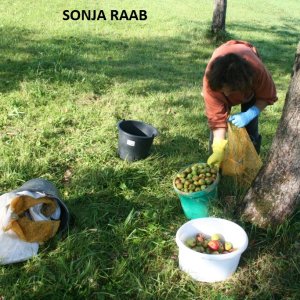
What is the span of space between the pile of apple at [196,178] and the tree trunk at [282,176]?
12.5 inches

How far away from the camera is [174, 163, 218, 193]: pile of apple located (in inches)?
123

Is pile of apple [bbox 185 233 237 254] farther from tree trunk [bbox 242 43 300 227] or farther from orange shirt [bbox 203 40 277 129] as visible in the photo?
orange shirt [bbox 203 40 277 129]

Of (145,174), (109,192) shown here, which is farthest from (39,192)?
(145,174)

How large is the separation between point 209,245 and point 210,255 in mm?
226

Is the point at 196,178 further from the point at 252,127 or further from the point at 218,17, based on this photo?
the point at 218,17

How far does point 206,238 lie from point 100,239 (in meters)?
0.75

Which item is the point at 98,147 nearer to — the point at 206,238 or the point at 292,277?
the point at 206,238

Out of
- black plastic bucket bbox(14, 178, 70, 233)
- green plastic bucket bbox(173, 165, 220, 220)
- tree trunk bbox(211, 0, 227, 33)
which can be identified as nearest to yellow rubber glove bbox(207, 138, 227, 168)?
green plastic bucket bbox(173, 165, 220, 220)

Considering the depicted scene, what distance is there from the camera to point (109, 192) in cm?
355

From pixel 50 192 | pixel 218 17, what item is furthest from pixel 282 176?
pixel 218 17

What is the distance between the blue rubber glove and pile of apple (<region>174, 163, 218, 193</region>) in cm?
56

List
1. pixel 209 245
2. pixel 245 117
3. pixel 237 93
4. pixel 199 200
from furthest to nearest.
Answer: pixel 245 117, pixel 237 93, pixel 199 200, pixel 209 245

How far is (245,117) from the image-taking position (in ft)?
11.9

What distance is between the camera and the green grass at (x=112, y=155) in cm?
266
